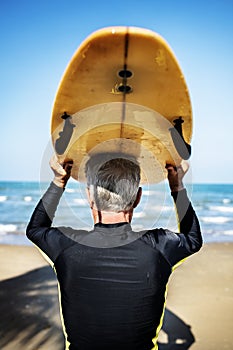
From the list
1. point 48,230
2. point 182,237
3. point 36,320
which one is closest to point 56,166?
point 48,230

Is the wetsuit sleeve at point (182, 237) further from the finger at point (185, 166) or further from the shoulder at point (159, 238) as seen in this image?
the finger at point (185, 166)

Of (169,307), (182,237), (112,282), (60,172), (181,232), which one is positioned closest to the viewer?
(112,282)

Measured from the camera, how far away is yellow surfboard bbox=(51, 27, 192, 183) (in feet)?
5.67

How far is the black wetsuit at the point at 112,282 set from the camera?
146 centimetres

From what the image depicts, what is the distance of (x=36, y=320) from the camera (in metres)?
4.43

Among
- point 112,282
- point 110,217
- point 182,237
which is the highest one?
point 110,217

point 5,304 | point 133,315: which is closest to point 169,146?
point 133,315

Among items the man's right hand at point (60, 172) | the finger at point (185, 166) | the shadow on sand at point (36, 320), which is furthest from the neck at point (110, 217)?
the shadow on sand at point (36, 320)

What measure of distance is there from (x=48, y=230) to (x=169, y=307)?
13.6 feet

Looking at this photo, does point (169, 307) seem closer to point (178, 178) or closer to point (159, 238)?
point (178, 178)

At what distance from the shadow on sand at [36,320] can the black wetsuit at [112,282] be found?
2.65m

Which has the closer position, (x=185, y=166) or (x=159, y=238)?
(x=159, y=238)

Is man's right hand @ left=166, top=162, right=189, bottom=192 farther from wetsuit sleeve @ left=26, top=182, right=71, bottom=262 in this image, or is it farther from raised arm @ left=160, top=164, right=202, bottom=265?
wetsuit sleeve @ left=26, top=182, right=71, bottom=262

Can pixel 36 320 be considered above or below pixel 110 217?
below
